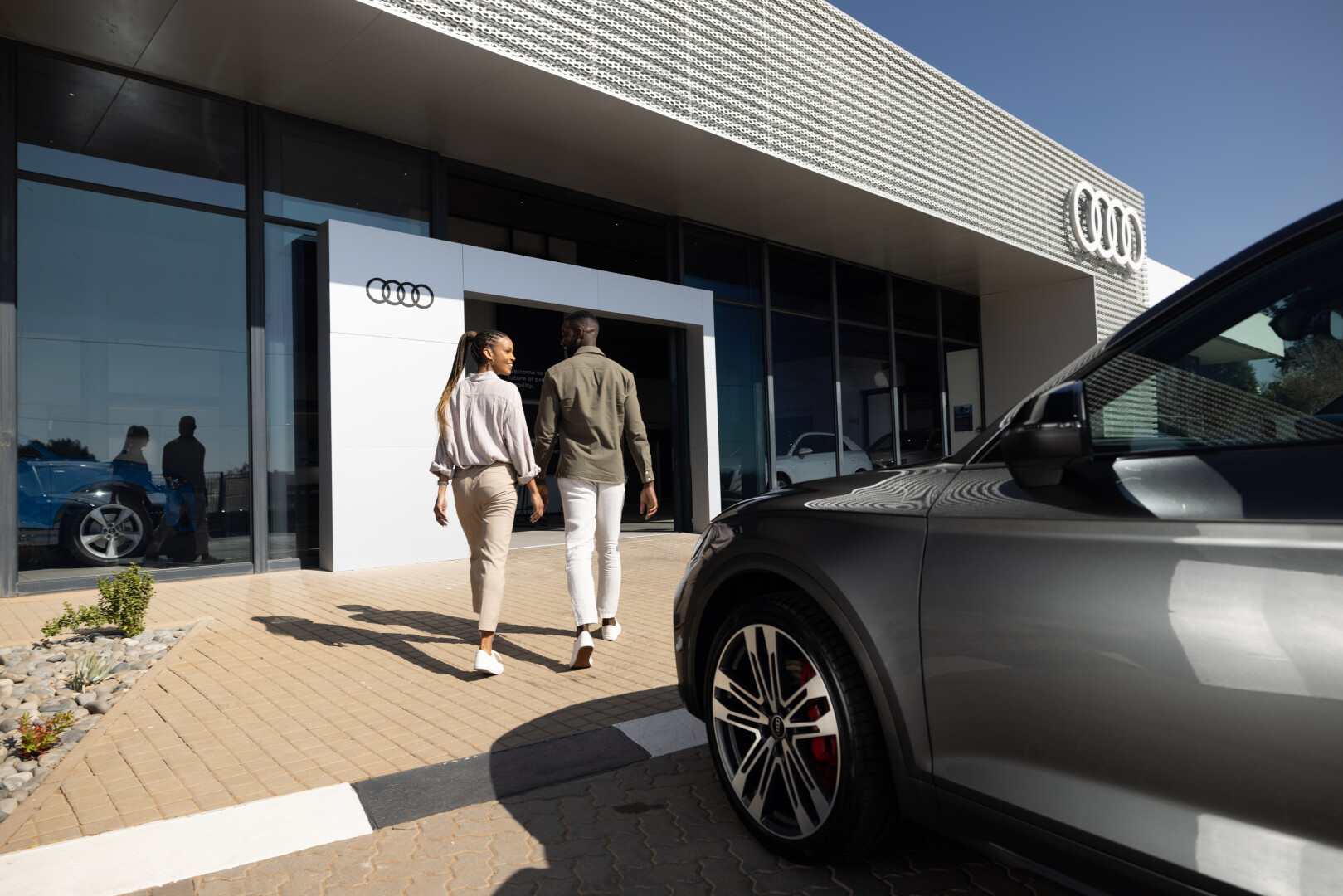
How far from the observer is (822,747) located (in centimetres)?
221

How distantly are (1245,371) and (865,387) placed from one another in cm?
1411

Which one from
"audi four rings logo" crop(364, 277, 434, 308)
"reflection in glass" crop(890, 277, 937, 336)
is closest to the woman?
"audi four rings logo" crop(364, 277, 434, 308)

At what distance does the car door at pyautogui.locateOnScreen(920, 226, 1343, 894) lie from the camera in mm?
1316

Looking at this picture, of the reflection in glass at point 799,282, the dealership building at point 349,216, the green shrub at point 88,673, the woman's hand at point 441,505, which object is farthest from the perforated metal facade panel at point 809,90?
the green shrub at point 88,673

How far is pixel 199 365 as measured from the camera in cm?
811

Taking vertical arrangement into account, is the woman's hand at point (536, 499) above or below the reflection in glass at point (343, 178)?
below

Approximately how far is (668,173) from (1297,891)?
10.4 metres

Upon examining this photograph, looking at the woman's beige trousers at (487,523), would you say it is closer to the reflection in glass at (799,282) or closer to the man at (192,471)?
the man at (192,471)

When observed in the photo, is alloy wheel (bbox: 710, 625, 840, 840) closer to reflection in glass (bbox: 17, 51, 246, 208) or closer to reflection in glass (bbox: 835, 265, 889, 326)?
reflection in glass (bbox: 17, 51, 246, 208)

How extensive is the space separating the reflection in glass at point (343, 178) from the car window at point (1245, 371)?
887 cm

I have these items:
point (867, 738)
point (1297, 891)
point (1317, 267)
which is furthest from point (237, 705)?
point (1317, 267)

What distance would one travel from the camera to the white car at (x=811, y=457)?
13.6 meters

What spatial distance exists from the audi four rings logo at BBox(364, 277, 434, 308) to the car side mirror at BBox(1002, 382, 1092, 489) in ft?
26.7

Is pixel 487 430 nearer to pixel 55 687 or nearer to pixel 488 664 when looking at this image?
pixel 488 664
